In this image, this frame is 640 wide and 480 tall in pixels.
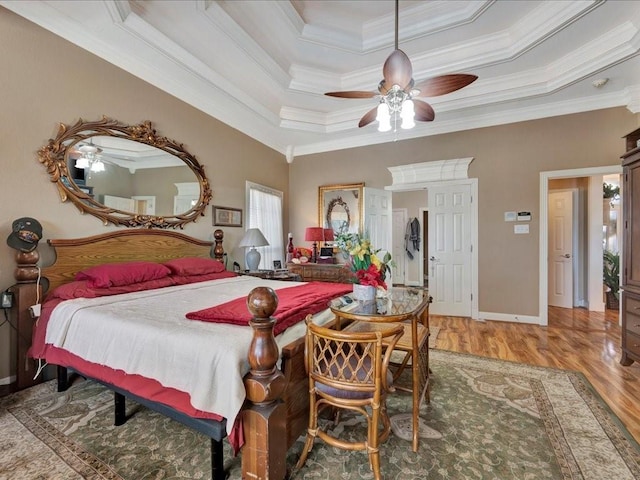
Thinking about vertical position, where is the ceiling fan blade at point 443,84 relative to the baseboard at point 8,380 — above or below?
above

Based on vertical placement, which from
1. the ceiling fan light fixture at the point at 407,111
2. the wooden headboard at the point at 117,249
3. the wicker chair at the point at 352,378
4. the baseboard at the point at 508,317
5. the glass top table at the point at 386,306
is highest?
the ceiling fan light fixture at the point at 407,111

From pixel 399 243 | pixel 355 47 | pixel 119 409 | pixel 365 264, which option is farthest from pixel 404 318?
pixel 399 243

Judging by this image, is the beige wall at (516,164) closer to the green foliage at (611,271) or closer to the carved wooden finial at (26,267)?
the green foliage at (611,271)

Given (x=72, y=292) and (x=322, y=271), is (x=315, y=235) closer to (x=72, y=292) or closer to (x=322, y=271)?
(x=322, y=271)

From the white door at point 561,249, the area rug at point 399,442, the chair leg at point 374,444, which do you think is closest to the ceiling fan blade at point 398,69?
the chair leg at point 374,444

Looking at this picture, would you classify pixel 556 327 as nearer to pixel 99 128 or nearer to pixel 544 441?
pixel 544 441

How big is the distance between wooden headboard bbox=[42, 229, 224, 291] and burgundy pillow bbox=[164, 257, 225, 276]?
Answer: 193 mm

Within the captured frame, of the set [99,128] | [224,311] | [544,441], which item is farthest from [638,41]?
[99,128]

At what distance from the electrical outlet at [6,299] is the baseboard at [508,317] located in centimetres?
517

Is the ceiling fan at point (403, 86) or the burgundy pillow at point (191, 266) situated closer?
the ceiling fan at point (403, 86)

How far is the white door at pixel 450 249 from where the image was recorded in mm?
4359

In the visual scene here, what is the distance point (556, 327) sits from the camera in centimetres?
381

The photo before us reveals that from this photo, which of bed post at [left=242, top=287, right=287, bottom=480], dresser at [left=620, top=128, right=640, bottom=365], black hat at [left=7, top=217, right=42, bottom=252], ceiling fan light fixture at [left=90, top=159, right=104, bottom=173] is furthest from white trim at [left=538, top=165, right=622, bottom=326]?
black hat at [left=7, top=217, right=42, bottom=252]

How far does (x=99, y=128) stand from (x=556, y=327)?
5.81 meters
